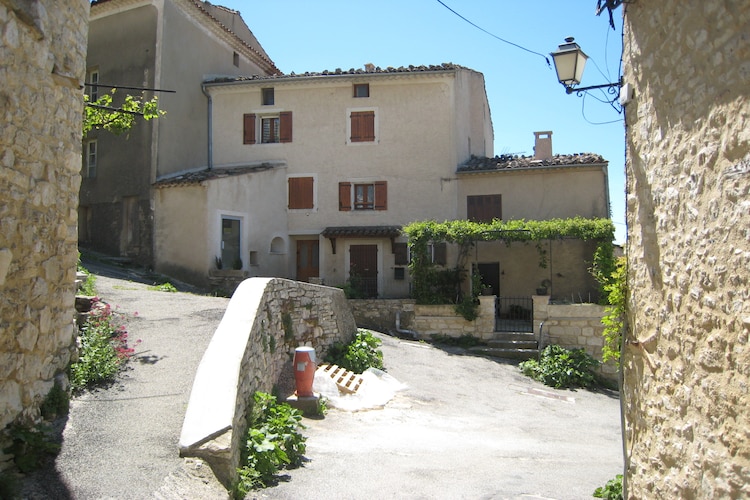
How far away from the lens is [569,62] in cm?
698

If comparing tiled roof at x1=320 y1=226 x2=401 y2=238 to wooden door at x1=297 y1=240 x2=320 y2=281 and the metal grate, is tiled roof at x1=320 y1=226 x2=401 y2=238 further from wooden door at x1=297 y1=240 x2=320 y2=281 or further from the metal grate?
the metal grate

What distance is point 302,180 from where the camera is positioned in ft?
71.1

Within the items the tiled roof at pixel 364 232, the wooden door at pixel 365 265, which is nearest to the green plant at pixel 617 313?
the tiled roof at pixel 364 232

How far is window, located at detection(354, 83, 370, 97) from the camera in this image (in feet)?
70.4

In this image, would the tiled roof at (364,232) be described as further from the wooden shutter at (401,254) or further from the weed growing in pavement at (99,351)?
the weed growing in pavement at (99,351)

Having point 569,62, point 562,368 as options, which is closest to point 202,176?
point 562,368

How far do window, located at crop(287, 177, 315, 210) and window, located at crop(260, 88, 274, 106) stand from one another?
3.05 m

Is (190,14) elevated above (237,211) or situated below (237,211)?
above

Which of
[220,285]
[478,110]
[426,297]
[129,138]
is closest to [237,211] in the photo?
[220,285]

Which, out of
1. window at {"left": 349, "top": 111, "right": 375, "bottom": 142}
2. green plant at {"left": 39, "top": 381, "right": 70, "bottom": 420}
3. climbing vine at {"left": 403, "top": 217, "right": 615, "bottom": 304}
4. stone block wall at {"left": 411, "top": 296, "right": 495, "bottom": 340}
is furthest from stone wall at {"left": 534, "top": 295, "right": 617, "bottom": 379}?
green plant at {"left": 39, "top": 381, "right": 70, "bottom": 420}

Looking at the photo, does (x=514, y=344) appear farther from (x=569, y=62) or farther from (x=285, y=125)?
(x=285, y=125)

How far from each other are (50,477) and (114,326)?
377 centimetres

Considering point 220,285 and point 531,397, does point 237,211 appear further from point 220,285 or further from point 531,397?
point 531,397

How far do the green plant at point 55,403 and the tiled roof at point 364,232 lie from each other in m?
15.4
